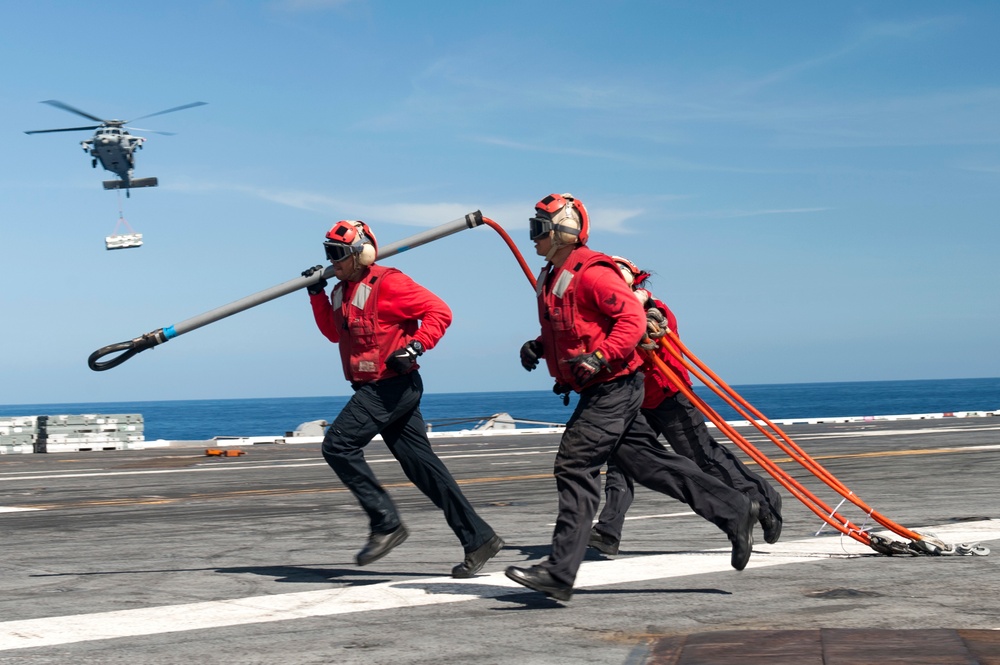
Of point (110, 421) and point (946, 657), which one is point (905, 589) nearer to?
point (946, 657)

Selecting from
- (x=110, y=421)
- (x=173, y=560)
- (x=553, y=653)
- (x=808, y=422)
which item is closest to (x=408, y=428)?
(x=173, y=560)

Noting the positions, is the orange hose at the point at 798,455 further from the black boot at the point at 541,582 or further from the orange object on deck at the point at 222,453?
the orange object on deck at the point at 222,453

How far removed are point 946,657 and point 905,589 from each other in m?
1.76

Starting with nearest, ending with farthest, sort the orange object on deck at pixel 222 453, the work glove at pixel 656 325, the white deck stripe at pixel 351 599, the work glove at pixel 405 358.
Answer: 1. the white deck stripe at pixel 351 599
2. the work glove at pixel 405 358
3. the work glove at pixel 656 325
4. the orange object on deck at pixel 222 453

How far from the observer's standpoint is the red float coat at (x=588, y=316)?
19.2ft

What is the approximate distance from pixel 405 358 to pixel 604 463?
1.33 meters

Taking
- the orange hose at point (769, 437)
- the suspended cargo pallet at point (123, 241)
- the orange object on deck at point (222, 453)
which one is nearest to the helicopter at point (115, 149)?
the suspended cargo pallet at point (123, 241)

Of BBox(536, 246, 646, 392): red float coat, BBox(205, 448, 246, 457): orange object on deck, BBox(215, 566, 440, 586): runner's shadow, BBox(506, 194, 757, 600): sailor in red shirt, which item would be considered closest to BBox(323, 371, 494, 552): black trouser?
BBox(215, 566, 440, 586): runner's shadow

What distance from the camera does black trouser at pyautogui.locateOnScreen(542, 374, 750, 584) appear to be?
578cm

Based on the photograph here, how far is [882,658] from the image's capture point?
167 inches

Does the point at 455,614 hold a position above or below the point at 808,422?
above

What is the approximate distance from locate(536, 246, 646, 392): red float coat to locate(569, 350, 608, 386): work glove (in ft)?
0.13

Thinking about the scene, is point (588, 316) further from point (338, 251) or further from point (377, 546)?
point (377, 546)

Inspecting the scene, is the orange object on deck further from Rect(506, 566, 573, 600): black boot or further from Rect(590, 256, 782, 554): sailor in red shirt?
Rect(506, 566, 573, 600): black boot
